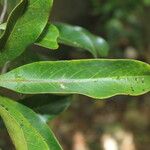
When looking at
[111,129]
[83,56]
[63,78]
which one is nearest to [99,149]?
[111,129]

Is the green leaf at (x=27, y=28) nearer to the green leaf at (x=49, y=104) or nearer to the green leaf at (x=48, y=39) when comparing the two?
the green leaf at (x=48, y=39)

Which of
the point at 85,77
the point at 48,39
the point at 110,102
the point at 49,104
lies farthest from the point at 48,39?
the point at 110,102

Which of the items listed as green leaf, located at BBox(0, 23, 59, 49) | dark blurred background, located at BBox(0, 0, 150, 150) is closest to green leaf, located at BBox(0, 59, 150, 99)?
green leaf, located at BBox(0, 23, 59, 49)

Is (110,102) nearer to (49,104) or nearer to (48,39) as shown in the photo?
(49,104)

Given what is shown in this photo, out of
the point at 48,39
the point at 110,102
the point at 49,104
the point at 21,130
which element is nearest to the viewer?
the point at 21,130

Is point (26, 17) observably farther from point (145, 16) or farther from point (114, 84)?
point (145, 16)

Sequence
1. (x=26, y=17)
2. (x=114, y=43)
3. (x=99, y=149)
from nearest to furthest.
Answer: (x=26, y=17), (x=99, y=149), (x=114, y=43)
